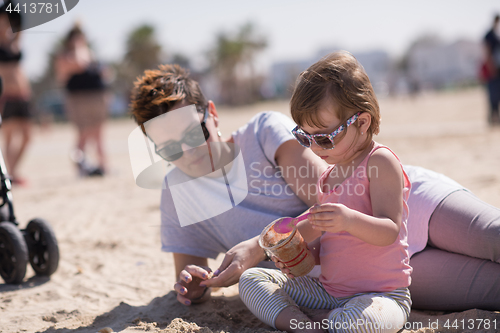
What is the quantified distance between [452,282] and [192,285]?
4.01 feet

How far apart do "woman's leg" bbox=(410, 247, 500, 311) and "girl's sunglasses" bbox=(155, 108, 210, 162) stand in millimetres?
1156

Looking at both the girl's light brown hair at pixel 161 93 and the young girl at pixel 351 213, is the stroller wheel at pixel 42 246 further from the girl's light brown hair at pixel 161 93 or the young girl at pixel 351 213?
the young girl at pixel 351 213

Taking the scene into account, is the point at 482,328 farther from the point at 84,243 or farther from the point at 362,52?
the point at 362,52

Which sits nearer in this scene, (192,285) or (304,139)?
(304,139)

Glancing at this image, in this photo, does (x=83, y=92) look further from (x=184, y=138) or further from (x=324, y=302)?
(x=324, y=302)

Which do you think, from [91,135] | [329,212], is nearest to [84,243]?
[329,212]

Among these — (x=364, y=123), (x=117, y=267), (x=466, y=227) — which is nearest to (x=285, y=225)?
(x=364, y=123)

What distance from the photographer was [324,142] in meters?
1.68

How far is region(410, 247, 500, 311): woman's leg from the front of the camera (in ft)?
6.17

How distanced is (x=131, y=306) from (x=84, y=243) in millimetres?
1505

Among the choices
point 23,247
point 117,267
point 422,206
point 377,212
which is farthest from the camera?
point 117,267

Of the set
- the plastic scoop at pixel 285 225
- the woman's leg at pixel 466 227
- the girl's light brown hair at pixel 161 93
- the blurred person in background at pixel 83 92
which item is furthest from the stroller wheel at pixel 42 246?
the blurred person in background at pixel 83 92

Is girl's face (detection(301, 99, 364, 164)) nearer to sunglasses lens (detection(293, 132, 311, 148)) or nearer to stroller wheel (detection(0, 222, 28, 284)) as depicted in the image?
sunglasses lens (detection(293, 132, 311, 148))

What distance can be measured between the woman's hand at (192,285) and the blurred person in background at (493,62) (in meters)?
7.71
